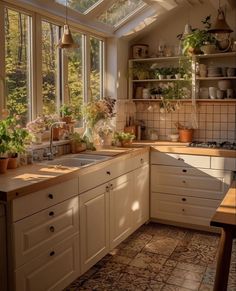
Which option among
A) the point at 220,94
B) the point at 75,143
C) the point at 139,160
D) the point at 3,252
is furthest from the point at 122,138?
the point at 3,252

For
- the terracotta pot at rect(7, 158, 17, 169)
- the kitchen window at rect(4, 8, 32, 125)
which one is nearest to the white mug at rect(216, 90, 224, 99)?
the kitchen window at rect(4, 8, 32, 125)

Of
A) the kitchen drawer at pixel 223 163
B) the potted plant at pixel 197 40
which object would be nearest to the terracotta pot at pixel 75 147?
the kitchen drawer at pixel 223 163

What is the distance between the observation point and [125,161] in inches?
135

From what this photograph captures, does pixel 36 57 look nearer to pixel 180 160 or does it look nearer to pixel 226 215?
pixel 180 160

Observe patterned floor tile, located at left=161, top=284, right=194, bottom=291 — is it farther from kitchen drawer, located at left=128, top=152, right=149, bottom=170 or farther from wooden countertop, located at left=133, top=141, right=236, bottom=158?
wooden countertop, located at left=133, top=141, right=236, bottom=158

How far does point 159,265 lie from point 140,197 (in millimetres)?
876

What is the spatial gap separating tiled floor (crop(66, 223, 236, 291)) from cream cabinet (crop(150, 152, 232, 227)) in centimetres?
21

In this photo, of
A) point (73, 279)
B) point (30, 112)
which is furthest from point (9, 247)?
point (30, 112)

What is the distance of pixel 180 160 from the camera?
3865 millimetres

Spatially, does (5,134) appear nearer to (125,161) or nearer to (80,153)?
(80,153)

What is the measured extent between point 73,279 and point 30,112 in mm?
1496

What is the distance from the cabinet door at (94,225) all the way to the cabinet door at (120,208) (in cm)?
10

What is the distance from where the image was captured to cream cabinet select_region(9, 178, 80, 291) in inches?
82.7

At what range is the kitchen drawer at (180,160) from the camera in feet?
12.3
